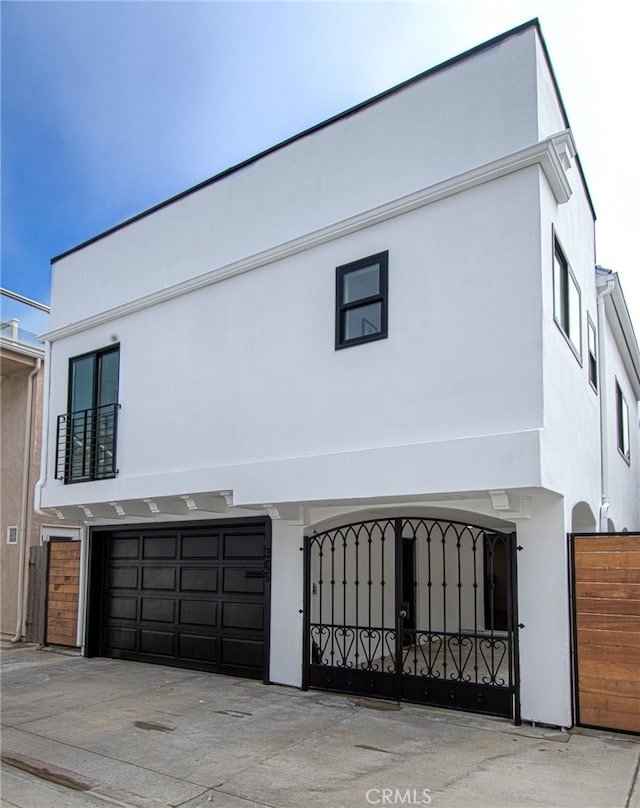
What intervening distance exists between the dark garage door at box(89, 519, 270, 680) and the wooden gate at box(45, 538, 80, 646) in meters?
0.56

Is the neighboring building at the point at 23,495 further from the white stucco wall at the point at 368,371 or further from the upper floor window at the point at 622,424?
the upper floor window at the point at 622,424

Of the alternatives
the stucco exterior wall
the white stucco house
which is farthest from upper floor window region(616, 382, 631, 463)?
the stucco exterior wall

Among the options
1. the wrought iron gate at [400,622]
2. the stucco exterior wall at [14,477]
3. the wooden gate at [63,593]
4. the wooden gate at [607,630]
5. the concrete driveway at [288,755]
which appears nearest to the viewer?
the concrete driveway at [288,755]

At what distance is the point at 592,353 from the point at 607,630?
461 centimetres

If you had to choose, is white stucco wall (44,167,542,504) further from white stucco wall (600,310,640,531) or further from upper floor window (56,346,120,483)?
white stucco wall (600,310,640,531)

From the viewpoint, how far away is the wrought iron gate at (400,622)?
677 centimetres

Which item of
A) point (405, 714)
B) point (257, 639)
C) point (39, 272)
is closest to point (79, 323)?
point (39, 272)

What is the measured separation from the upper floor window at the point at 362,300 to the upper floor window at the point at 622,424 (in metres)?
6.67

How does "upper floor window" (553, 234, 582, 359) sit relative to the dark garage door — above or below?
above

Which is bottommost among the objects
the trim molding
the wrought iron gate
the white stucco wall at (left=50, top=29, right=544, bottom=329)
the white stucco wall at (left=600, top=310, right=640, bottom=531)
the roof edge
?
the wrought iron gate

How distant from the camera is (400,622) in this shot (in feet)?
24.1

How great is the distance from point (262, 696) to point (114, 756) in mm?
2473

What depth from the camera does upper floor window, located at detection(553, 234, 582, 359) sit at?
7.12 meters

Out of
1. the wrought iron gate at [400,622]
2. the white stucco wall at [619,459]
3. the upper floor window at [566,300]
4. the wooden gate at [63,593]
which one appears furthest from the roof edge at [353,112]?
the wooden gate at [63,593]
